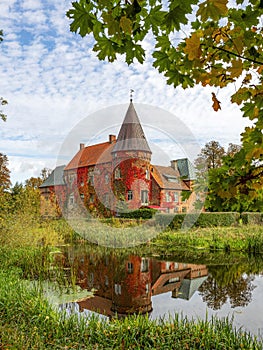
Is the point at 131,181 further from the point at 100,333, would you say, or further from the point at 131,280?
the point at 100,333

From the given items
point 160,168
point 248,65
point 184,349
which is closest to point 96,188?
point 160,168

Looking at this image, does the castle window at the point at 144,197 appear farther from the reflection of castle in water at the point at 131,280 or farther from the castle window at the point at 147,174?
→ the reflection of castle in water at the point at 131,280

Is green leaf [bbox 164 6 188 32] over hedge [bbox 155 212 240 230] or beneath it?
over

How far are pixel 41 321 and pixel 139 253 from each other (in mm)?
6867

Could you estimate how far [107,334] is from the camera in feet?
12.3

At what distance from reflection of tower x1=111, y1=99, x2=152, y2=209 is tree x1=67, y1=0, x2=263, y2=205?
16241 mm

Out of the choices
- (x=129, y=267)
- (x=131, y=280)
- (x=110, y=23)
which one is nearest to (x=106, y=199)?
(x=129, y=267)

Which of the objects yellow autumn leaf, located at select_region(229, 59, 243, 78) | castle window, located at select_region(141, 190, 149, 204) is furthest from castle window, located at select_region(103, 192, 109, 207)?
yellow autumn leaf, located at select_region(229, 59, 243, 78)

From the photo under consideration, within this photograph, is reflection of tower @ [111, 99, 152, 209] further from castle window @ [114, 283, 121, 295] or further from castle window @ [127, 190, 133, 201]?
castle window @ [114, 283, 121, 295]

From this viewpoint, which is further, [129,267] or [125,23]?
[129,267]

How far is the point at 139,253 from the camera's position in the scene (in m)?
10.8

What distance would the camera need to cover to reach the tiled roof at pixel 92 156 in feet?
78.8

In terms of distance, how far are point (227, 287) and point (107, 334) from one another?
390 cm

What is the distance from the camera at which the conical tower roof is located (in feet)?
58.7
